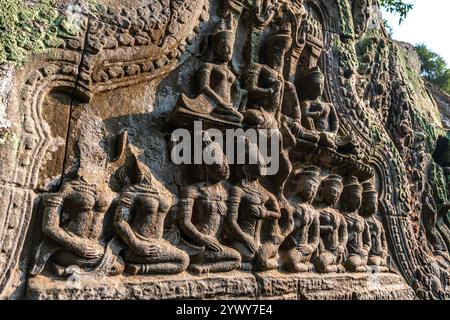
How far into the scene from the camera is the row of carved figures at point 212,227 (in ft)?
8.82

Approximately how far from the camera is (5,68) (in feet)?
8.52

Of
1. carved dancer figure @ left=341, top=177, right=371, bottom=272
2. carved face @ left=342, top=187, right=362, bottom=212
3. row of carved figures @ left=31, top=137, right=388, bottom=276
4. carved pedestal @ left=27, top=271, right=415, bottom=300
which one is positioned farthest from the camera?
carved face @ left=342, top=187, right=362, bottom=212

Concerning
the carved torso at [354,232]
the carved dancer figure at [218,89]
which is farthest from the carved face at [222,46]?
the carved torso at [354,232]

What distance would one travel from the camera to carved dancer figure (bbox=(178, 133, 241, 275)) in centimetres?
313

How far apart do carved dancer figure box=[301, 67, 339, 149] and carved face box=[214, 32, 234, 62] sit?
106 cm

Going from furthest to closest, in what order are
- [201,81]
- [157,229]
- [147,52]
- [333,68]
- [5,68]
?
[333,68], [201,81], [147,52], [157,229], [5,68]

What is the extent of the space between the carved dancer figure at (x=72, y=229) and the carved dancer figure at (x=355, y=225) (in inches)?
102

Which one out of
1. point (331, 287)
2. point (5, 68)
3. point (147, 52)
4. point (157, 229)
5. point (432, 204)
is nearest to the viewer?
point (5, 68)

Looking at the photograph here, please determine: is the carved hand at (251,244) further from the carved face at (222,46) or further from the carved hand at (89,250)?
the carved face at (222,46)

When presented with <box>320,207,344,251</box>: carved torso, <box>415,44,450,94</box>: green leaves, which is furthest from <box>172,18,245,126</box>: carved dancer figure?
<box>415,44,450,94</box>: green leaves

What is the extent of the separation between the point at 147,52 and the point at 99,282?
174cm

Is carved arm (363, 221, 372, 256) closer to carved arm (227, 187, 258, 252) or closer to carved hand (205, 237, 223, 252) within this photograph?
carved arm (227, 187, 258, 252)
